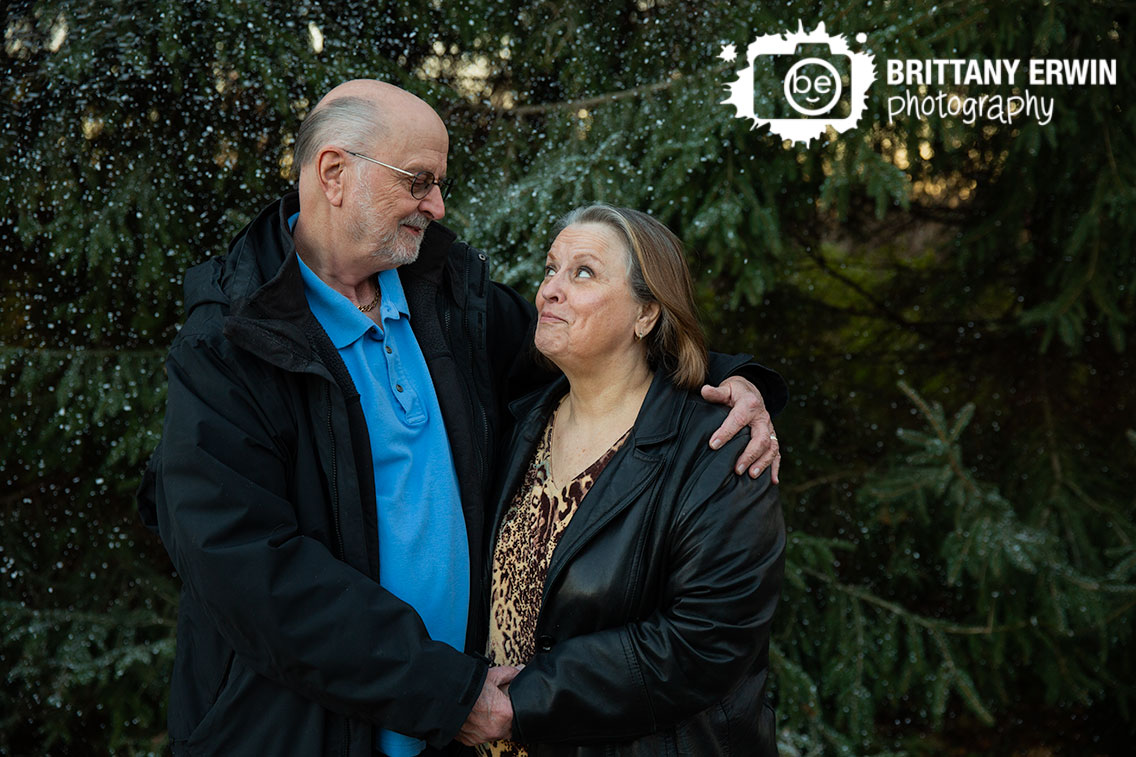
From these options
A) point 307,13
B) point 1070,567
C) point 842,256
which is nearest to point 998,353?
point 842,256

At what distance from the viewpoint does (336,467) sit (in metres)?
1.86

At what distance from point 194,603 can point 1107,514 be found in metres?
3.91

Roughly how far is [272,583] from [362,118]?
1057mm

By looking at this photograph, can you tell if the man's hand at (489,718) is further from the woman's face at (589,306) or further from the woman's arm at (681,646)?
the woman's face at (589,306)

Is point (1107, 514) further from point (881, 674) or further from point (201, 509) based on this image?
point (201, 509)

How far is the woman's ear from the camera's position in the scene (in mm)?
2078

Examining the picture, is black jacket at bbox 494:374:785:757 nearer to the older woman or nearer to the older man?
the older woman

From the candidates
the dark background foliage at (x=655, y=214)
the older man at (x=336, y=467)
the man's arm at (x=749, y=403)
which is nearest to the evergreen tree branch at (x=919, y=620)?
the dark background foliage at (x=655, y=214)

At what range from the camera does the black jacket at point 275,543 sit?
168 cm

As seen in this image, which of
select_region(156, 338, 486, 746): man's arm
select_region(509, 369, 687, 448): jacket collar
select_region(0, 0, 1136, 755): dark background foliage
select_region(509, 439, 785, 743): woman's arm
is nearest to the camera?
select_region(156, 338, 486, 746): man's arm

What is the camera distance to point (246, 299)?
1.80m

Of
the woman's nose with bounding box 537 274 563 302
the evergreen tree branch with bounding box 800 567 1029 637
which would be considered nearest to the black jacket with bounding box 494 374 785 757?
the woman's nose with bounding box 537 274 563 302

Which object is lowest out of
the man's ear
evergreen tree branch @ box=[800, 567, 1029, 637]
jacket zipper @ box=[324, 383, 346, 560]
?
evergreen tree branch @ box=[800, 567, 1029, 637]

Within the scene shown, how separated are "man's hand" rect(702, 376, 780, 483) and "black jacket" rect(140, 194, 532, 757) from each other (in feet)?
2.33
